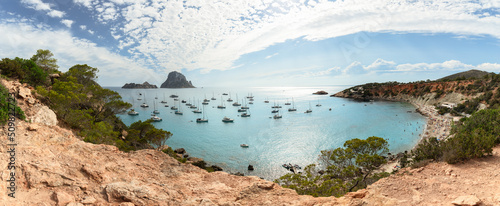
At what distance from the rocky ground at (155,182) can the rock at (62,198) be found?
0.02 meters

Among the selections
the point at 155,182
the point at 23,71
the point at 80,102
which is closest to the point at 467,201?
the point at 155,182

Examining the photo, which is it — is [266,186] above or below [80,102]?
below

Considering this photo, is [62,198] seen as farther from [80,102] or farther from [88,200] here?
[80,102]

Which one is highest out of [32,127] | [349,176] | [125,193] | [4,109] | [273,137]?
[4,109]

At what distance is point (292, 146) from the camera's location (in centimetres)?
4250

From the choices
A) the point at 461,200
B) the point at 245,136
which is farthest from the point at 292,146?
the point at 461,200

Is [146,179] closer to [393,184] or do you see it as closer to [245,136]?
[393,184]

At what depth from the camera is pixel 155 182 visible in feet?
26.1

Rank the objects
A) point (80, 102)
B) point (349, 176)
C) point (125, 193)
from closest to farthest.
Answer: point (125, 193) → point (349, 176) → point (80, 102)

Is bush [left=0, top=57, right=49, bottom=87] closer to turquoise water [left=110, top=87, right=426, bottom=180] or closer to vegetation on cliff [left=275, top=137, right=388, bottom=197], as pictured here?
turquoise water [left=110, top=87, right=426, bottom=180]

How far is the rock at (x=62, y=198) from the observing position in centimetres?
589

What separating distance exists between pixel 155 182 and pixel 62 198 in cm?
273

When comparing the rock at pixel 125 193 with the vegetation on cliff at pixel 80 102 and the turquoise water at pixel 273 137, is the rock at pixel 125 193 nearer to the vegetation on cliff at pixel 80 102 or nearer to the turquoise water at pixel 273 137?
the vegetation on cliff at pixel 80 102

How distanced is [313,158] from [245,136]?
2042 centimetres
